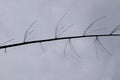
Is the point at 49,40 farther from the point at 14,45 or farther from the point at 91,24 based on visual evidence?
the point at 91,24

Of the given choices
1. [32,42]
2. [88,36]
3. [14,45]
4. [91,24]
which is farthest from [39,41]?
[91,24]

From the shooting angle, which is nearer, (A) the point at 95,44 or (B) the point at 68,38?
(B) the point at 68,38

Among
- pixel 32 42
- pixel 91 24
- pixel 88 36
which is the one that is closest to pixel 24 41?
pixel 32 42

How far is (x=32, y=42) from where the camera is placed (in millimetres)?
6449

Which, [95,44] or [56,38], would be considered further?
[95,44]

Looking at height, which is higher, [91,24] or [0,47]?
[91,24]

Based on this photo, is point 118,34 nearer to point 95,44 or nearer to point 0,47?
point 95,44

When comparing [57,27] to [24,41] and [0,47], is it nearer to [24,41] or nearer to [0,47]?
[24,41]

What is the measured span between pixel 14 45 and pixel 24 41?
1.20 ft

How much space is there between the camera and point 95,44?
754 centimetres

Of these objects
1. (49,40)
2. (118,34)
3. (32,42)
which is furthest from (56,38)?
(118,34)

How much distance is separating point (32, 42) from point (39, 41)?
0.18 meters

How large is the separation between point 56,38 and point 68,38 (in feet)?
1.02

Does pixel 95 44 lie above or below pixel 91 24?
below
